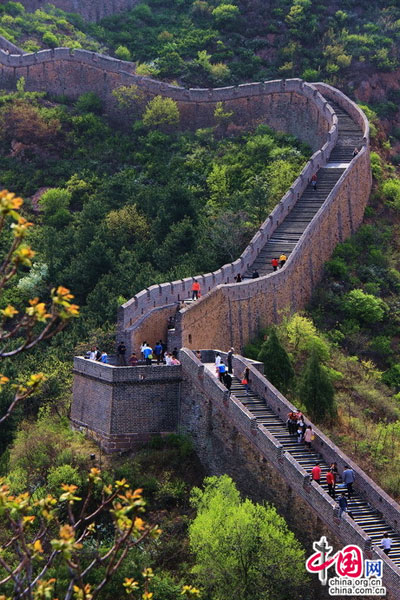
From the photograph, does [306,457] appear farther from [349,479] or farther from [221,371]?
[221,371]

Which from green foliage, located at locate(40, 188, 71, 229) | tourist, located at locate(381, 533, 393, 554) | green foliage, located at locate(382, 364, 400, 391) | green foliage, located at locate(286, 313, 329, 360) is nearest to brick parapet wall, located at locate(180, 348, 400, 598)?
tourist, located at locate(381, 533, 393, 554)

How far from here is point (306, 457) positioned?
3466cm

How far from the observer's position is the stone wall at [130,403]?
3681 cm

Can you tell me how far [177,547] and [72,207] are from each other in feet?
88.8

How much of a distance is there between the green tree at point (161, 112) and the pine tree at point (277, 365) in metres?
24.2

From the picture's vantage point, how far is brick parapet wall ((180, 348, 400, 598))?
104 feet

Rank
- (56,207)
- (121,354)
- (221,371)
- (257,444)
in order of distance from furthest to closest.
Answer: (56,207)
(121,354)
(221,371)
(257,444)

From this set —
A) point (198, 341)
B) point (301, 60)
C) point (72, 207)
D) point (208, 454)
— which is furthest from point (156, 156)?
point (208, 454)

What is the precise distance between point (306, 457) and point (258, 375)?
3.43 meters

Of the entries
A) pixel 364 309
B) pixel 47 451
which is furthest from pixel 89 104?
pixel 47 451

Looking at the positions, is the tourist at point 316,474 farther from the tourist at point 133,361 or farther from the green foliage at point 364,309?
the green foliage at point 364,309

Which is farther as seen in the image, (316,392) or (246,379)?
(316,392)

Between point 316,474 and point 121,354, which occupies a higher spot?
point 121,354

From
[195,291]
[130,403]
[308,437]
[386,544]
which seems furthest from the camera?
[195,291]
